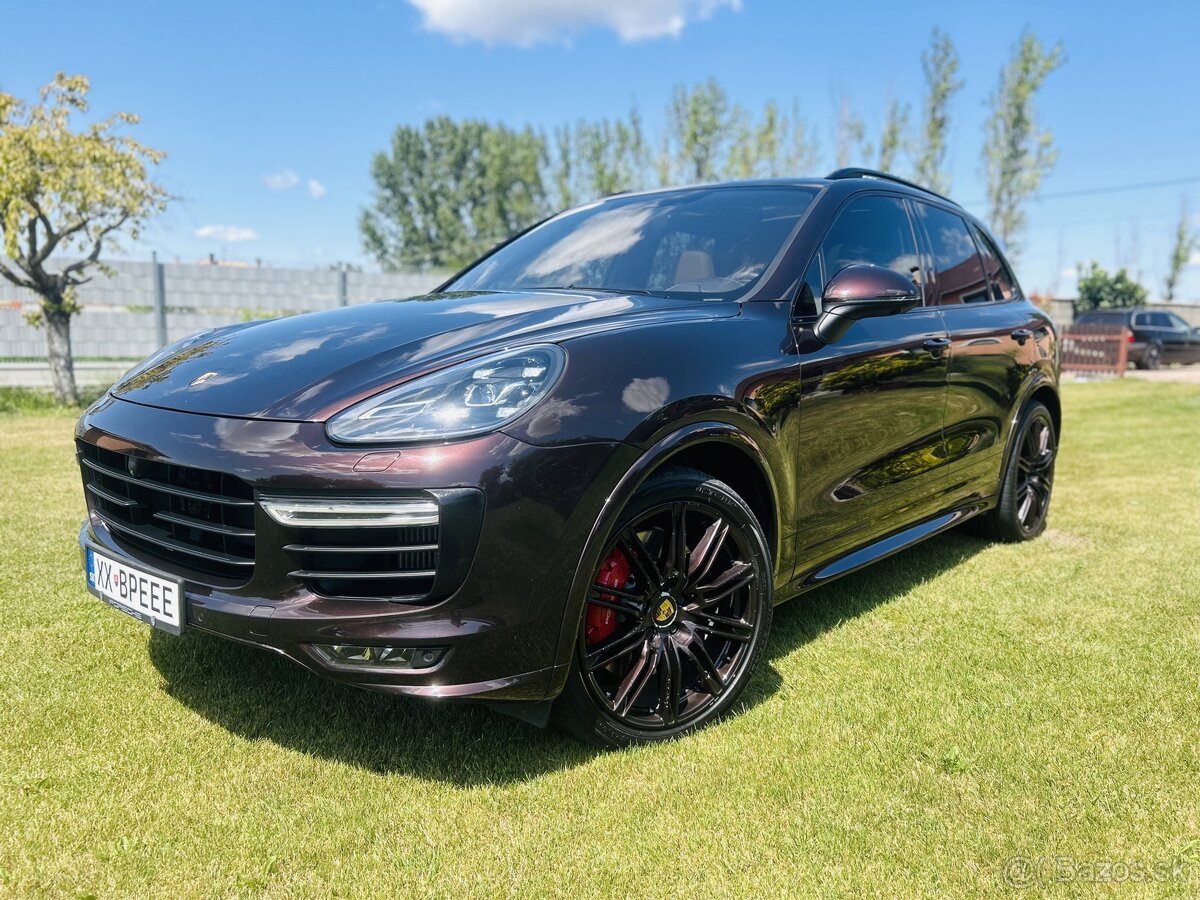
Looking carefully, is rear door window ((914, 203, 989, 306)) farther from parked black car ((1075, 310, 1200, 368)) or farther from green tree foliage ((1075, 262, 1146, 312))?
green tree foliage ((1075, 262, 1146, 312))

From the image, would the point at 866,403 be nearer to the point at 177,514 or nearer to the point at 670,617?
the point at 670,617

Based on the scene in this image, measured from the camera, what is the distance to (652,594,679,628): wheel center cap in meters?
2.55

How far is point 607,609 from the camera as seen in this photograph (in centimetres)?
247

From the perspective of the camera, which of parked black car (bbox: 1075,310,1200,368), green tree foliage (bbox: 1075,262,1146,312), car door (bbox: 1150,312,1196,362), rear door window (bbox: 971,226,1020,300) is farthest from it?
green tree foliage (bbox: 1075,262,1146,312)

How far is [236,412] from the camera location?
227 cm

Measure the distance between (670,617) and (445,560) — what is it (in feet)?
2.58

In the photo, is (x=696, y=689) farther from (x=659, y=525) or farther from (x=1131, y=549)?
(x=1131, y=549)

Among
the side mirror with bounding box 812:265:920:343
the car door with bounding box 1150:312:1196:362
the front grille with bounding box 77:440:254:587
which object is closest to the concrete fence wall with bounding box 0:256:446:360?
the front grille with bounding box 77:440:254:587

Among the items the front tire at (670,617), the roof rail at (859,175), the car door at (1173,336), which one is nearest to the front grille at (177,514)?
the front tire at (670,617)

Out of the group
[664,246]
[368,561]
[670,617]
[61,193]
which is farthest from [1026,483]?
[61,193]

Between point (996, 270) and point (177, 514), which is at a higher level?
point (996, 270)

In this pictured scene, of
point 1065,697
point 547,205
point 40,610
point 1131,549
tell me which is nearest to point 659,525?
point 1065,697

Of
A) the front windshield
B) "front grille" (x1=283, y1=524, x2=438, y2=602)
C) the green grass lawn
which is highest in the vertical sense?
the front windshield

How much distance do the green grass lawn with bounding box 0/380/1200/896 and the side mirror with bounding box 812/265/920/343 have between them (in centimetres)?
119
